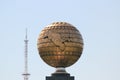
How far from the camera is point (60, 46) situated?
217ft

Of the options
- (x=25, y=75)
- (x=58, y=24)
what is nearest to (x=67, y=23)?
(x=58, y=24)

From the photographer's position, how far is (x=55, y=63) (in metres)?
67.2

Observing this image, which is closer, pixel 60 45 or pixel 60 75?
pixel 60 45

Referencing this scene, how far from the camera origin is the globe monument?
66.2 meters

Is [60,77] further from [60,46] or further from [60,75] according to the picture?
[60,46]

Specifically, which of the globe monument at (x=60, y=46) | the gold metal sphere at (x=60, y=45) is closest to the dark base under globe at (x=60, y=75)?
the globe monument at (x=60, y=46)

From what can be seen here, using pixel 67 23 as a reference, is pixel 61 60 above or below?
below

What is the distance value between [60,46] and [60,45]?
4.9 inches

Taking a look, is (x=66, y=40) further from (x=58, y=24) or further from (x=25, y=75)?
(x=25, y=75)

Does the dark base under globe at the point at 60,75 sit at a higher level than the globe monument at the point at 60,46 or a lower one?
lower

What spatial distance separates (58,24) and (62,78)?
271 inches

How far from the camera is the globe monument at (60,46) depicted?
66188 mm

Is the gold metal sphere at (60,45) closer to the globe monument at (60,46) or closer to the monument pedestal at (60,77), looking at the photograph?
the globe monument at (60,46)

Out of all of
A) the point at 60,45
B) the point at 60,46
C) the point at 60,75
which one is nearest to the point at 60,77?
the point at 60,75
